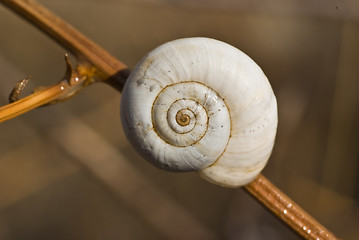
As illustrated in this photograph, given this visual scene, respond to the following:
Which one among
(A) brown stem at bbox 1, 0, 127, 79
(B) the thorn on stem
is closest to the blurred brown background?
(A) brown stem at bbox 1, 0, 127, 79

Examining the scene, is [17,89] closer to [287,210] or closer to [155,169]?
[287,210]

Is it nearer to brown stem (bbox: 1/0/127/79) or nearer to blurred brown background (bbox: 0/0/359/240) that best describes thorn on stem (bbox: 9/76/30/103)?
brown stem (bbox: 1/0/127/79)

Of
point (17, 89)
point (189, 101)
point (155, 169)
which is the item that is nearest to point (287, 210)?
point (189, 101)

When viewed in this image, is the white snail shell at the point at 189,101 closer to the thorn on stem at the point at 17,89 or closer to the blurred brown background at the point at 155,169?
the thorn on stem at the point at 17,89

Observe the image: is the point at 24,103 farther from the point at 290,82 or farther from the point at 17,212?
the point at 290,82

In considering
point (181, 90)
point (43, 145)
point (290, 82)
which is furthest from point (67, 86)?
point (290, 82)

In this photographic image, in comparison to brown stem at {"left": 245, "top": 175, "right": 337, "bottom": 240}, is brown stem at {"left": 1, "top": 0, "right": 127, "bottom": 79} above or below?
above

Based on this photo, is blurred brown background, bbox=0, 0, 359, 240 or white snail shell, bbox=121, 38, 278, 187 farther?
blurred brown background, bbox=0, 0, 359, 240

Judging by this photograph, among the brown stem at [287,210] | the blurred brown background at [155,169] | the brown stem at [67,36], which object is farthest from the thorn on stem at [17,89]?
the blurred brown background at [155,169]
